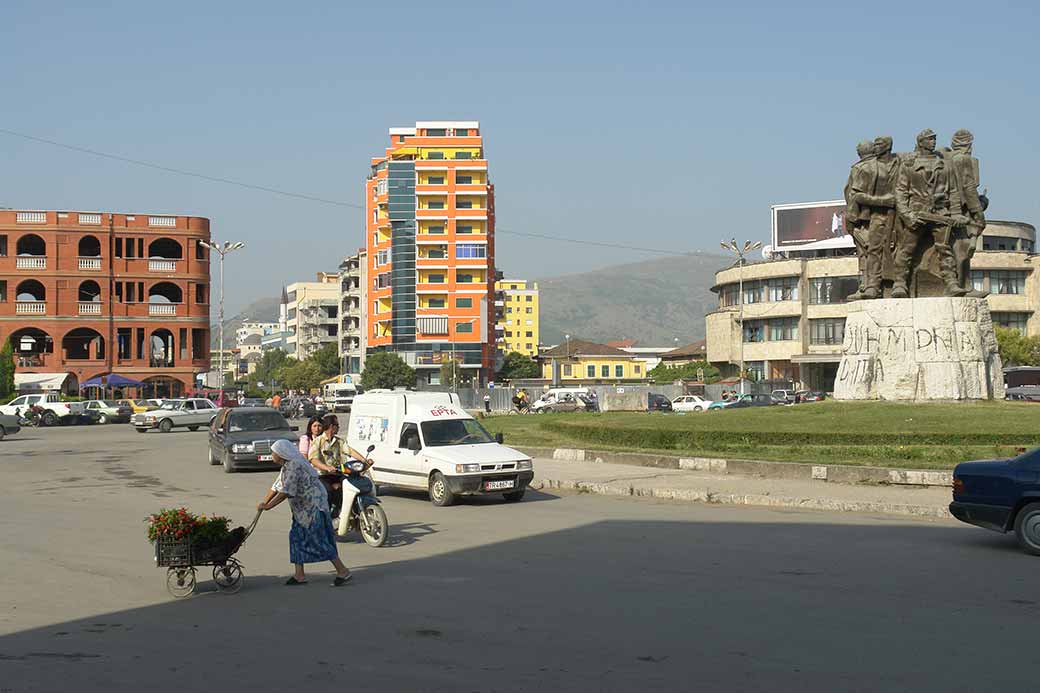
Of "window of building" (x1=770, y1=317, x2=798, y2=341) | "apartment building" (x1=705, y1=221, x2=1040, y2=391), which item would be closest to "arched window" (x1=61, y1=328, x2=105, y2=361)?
"apartment building" (x1=705, y1=221, x2=1040, y2=391)

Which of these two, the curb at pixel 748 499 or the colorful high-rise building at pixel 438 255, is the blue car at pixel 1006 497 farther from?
the colorful high-rise building at pixel 438 255

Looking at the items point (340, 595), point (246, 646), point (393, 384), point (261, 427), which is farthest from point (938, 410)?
point (393, 384)

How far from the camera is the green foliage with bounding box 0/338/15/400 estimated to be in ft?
211

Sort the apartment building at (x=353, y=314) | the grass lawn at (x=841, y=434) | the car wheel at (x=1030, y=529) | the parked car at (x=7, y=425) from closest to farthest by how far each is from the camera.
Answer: the car wheel at (x=1030, y=529) → the grass lawn at (x=841, y=434) → the parked car at (x=7, y=425) → the apartment building at (x=353, y=314)

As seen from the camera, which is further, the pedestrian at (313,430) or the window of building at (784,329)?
the window of building at (784,329)

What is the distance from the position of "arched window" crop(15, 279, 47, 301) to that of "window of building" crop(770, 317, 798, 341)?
5984cm

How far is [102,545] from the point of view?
515 inches

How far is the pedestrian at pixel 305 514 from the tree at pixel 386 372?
272ft

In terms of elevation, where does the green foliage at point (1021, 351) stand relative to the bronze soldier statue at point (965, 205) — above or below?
below

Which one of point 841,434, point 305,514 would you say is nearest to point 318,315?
point 841,434

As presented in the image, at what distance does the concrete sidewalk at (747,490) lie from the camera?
15977mm

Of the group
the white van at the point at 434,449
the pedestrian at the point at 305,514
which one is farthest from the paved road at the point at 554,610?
the white van at the point at 434,449

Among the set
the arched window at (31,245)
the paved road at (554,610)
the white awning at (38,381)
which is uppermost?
the arched window at (31,245)

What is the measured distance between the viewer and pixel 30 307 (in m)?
74.4
